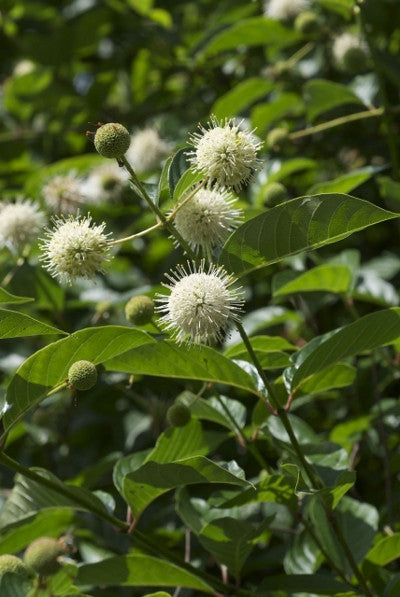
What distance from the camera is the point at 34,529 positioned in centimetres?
241

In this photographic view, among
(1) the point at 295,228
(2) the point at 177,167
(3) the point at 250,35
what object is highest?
(3) the point at 250,35

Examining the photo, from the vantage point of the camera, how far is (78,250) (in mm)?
1875

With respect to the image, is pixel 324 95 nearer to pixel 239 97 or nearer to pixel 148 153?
Answer: pixel 239 97

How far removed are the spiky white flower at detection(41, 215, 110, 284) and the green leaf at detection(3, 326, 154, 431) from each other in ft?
0.55

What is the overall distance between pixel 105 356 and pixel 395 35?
2399mm

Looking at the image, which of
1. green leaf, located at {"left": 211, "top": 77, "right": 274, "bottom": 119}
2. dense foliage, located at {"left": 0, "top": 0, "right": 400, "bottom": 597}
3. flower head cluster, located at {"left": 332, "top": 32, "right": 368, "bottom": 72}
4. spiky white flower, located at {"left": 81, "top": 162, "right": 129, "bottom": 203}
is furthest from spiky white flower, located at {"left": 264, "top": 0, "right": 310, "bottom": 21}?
spiky white flower, located at {"left": 81, "top": 162, "right": 129, "bottom": 203}

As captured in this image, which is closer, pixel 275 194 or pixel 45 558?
pixel 45 558

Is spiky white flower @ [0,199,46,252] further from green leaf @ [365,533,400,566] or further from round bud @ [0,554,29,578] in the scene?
green leaf @ [365,533,400,566]

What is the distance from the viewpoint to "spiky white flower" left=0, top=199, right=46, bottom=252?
2.83m

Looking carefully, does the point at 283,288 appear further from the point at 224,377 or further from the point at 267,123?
the point at 267,123

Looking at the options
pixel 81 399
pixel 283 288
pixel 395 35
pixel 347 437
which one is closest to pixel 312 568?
pixel 347 437

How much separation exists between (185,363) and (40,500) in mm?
537

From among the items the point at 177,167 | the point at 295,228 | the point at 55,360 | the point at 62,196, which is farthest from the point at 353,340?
the point at 62,196

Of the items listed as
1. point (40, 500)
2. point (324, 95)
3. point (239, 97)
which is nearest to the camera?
point (40, 500)
